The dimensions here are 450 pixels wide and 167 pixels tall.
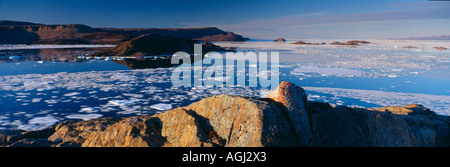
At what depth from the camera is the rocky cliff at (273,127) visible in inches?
113

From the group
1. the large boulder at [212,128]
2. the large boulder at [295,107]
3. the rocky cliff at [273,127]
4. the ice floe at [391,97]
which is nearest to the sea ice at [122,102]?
the rocky cliff at [273,127]

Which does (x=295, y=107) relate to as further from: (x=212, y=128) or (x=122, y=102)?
(x=122, y=102)

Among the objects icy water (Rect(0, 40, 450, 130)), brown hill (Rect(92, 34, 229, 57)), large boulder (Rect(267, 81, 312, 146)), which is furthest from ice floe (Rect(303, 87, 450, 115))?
brown hill (Rect(92, 34, 229, 57))

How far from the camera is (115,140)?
11.1 feet

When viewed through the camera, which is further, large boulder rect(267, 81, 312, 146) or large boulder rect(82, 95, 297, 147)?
large boulder rect(267, 81, 312, 146)

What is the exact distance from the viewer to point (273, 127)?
2824 millimetres

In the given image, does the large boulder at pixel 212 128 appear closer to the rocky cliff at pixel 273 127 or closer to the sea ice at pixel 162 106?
the rocky cliff at pixel 273 127

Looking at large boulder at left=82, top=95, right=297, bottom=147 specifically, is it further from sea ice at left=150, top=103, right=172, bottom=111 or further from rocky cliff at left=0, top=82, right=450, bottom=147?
sea ice at left=150, top=103, right=172, bottom=111

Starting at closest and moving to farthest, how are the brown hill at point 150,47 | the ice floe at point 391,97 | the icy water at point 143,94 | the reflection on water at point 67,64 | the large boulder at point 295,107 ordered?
1. the large boulder at point 295,107
2. the icy water at point 143,94
3. the ice floe at point 391,97
4. the reflection on water at point 67,64
5. the brown hill at point 150,47

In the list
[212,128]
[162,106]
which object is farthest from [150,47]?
[212,128]

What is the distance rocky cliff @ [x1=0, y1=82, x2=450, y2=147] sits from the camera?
2875mm
